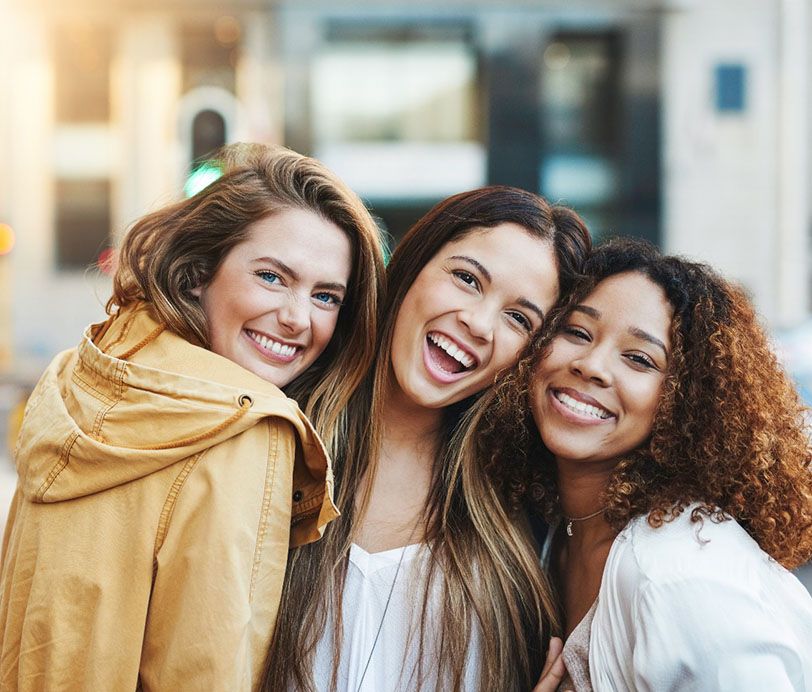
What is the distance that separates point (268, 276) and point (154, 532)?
85cm

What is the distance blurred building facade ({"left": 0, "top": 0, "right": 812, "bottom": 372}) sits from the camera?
15.0 m

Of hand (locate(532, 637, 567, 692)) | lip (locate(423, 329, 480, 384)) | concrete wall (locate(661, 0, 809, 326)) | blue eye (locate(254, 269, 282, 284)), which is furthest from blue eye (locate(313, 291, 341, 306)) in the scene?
concrete wall (locate(661, 0, 809, 326))

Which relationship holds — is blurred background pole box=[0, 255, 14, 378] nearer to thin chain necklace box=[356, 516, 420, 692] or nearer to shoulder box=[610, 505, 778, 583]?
thin chain necklace box=[356, 516, 420, 692]

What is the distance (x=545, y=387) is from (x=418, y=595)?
68 cm

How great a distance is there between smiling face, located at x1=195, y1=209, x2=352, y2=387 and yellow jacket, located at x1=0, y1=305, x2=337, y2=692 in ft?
1.17

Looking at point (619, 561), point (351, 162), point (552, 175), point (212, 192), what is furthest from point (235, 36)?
point (619, 561)

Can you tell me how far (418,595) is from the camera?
8.52 ft

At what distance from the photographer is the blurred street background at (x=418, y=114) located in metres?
15.0

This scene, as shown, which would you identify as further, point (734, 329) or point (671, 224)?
point (671, 224)

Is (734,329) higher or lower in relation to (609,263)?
lower

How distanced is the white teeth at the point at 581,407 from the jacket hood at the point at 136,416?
75 centimetres

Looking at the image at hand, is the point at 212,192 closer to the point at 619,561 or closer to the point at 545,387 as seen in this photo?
the point at 545,387

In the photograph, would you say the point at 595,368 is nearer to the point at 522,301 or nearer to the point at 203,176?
the point at 522,301

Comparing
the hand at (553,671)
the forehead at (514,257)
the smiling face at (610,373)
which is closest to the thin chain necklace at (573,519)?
the smiling face at (610,373)
